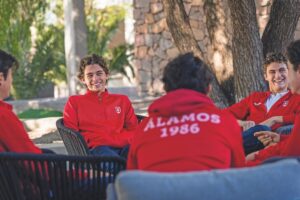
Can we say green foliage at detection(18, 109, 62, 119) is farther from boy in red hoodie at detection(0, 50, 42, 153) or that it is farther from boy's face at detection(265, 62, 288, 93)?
boy in red hoodie at detection(0, 50, 42, 153)

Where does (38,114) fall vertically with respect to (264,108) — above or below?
below

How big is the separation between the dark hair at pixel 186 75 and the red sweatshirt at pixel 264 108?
6.35 ft

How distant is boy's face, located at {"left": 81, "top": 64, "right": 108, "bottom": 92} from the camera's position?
5.29 metres

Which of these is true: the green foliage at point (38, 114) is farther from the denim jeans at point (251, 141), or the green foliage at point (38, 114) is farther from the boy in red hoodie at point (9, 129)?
the boy in red hoodie at point (9, 129)

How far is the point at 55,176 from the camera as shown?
11.9ft

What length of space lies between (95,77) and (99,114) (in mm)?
281

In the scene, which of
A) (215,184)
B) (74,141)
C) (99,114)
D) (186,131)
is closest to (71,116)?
(99,114)

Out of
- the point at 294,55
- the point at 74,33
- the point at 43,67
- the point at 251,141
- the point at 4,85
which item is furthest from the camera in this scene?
the point at 43,67

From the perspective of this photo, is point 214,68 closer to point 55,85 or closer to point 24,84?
point 24,84

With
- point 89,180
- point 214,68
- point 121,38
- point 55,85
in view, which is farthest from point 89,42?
point 89,180

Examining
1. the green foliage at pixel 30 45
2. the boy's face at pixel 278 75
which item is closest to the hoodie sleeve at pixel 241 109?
the boy's face at pixel 278 75

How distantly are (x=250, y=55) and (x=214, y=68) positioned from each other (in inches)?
26.4

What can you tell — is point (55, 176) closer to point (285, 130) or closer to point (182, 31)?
point (285, 130)

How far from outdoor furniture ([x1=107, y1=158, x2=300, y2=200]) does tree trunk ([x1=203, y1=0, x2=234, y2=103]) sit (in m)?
3.85
